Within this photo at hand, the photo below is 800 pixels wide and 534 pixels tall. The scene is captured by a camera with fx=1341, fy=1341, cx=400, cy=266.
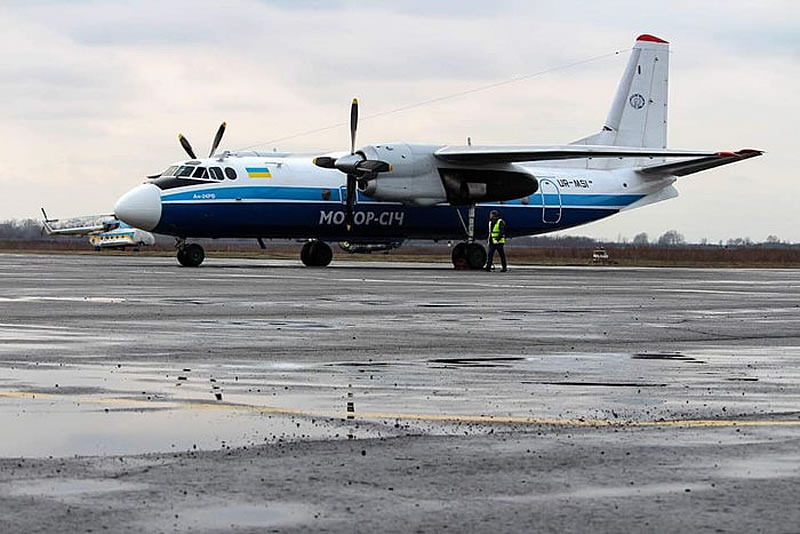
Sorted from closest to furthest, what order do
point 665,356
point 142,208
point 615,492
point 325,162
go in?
point 615,492
point 665,356
point 142,208
point 325,162

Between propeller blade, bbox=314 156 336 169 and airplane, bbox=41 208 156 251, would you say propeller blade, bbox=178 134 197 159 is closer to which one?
propeller blade, bbox=314 156 336 169

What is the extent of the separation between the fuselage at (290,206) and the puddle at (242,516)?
3893 centimetres

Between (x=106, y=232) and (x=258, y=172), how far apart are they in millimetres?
62808

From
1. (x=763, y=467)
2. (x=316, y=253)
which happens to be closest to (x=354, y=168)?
(x=316, y=253)

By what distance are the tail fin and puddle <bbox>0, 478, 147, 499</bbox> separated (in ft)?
159

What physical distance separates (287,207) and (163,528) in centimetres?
4012

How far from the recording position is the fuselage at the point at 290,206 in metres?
44.0

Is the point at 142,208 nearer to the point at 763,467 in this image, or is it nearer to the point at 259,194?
the point at 259,194

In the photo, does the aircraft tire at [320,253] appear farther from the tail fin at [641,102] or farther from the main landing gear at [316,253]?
the tail fin at [641,102]

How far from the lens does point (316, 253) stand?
47.3m

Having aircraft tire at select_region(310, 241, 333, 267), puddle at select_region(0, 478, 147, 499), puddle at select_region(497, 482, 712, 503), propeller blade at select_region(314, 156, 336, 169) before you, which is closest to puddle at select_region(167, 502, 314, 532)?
puddle at select_region(0, 478, 147, 499)

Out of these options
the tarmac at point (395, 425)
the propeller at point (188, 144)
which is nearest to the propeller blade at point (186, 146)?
the propeller at point (188, 144)

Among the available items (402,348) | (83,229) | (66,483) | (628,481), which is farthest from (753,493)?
(83,229)

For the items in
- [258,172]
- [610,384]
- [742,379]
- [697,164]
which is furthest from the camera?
[697,164]
